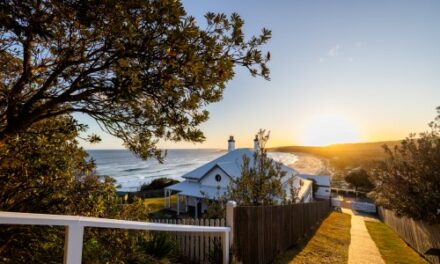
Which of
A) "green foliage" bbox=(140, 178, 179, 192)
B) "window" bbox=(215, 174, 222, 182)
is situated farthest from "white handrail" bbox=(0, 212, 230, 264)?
"green foliage" bbox=(140, 178, 179, 192)

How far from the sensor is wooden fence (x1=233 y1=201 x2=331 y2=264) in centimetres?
586

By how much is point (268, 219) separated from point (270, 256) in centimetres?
99

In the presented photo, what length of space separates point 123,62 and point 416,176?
13.3 m

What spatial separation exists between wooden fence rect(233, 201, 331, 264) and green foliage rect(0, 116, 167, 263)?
254cm

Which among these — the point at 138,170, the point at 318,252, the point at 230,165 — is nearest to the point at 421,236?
the point at 318,252

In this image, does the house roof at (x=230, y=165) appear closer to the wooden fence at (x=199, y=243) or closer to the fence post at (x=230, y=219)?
the wooden fence at (x=199, y=243)

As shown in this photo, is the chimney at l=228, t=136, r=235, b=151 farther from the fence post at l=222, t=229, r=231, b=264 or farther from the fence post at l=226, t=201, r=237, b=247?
the fence post at l=222, t=229, r=231, b=264

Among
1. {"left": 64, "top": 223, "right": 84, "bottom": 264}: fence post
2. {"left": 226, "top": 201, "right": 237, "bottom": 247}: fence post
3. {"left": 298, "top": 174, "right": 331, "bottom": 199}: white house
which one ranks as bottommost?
{"left": 298, "top": 174, "right": 331, "bottom": 199}: white house

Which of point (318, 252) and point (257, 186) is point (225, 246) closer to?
point (257, 186)

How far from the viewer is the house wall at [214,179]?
21.7 m

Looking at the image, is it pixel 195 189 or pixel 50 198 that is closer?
pixel 50 198

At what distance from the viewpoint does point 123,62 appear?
2510mm

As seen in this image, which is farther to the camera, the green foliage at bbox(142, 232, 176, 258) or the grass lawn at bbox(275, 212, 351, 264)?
the grass lawn at bbox(275, 212, 351, 264)

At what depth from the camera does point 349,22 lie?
10047mm
